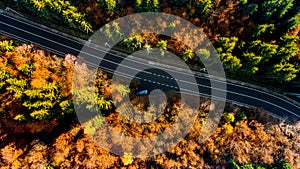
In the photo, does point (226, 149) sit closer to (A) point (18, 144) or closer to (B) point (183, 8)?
(B) point (183, 8)

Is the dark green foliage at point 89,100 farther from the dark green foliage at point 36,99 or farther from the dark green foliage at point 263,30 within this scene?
the dark green foliage at point 263,30

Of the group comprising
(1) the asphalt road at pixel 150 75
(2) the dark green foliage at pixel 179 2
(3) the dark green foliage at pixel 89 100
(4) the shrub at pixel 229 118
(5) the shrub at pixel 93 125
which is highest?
(2) the dark green foliage at pixel 179 2

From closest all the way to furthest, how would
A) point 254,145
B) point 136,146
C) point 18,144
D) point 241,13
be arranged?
1. point 18,144
2. point 136,146
3. point 254,145
4. point 241,13

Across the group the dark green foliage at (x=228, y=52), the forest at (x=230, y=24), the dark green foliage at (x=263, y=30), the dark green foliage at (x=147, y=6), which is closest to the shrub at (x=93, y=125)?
the forest at (x=230, y=24)

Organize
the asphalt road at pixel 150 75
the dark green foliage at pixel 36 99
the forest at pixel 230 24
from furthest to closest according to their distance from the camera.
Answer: the asphalt road at pixel 150 75, the forest at pixel 230 24, the dark green foliage at pixel 36 99

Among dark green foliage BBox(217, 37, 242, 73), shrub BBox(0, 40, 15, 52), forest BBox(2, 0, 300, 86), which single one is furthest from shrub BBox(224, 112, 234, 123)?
shrub BBox(0, 40, 15, 52)

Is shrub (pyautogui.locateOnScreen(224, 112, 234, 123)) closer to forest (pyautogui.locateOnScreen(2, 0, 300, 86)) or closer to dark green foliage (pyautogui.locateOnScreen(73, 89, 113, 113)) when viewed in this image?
forest (pyautogui.locateOnScreen(2, 0, 300, 86))

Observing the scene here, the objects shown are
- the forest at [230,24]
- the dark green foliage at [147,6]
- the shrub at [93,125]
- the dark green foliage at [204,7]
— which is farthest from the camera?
the forest at [230,24]

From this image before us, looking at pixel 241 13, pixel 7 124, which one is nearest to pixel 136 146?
pixel 7 124
